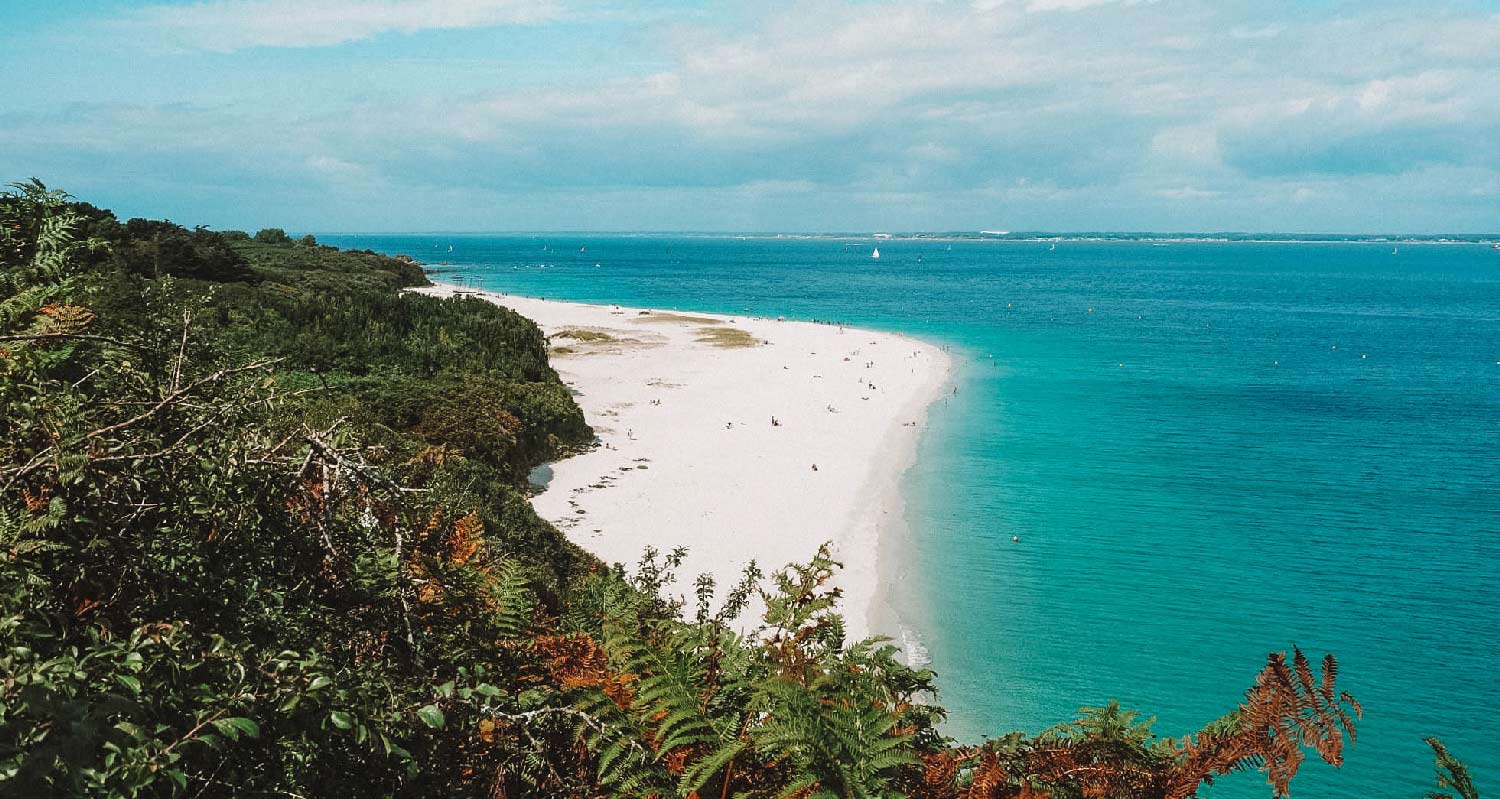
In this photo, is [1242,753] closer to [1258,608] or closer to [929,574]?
[929,574]

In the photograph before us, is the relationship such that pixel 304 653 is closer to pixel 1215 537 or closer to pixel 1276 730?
pixel 1276 730

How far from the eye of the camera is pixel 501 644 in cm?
527

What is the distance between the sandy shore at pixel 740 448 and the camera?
25.8m

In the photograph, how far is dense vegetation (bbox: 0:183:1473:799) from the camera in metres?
2.53

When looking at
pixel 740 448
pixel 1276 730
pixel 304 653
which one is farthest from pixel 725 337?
pixel 304 653

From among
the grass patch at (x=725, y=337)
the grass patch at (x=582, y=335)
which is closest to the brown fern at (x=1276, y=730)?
the grass patch at (x=582, y=335)

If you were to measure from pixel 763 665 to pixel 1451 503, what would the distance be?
1564 inches

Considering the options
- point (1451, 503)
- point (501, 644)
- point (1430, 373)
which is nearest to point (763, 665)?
point (501, 644)

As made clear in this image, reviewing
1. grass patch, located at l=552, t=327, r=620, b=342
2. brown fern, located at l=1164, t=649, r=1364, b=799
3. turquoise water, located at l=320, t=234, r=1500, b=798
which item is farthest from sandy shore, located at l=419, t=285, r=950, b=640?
brown fern, located at l=1164, t=649, r=1364, b=799

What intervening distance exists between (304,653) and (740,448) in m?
Result: 33.5

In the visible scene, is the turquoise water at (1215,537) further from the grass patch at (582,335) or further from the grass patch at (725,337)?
the grass patch at (582,335)

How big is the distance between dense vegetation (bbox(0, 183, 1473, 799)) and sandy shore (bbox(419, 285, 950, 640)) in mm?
16012

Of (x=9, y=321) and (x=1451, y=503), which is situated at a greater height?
(x=9, y=321)

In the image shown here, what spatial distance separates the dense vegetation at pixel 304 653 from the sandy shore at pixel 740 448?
630 inches
